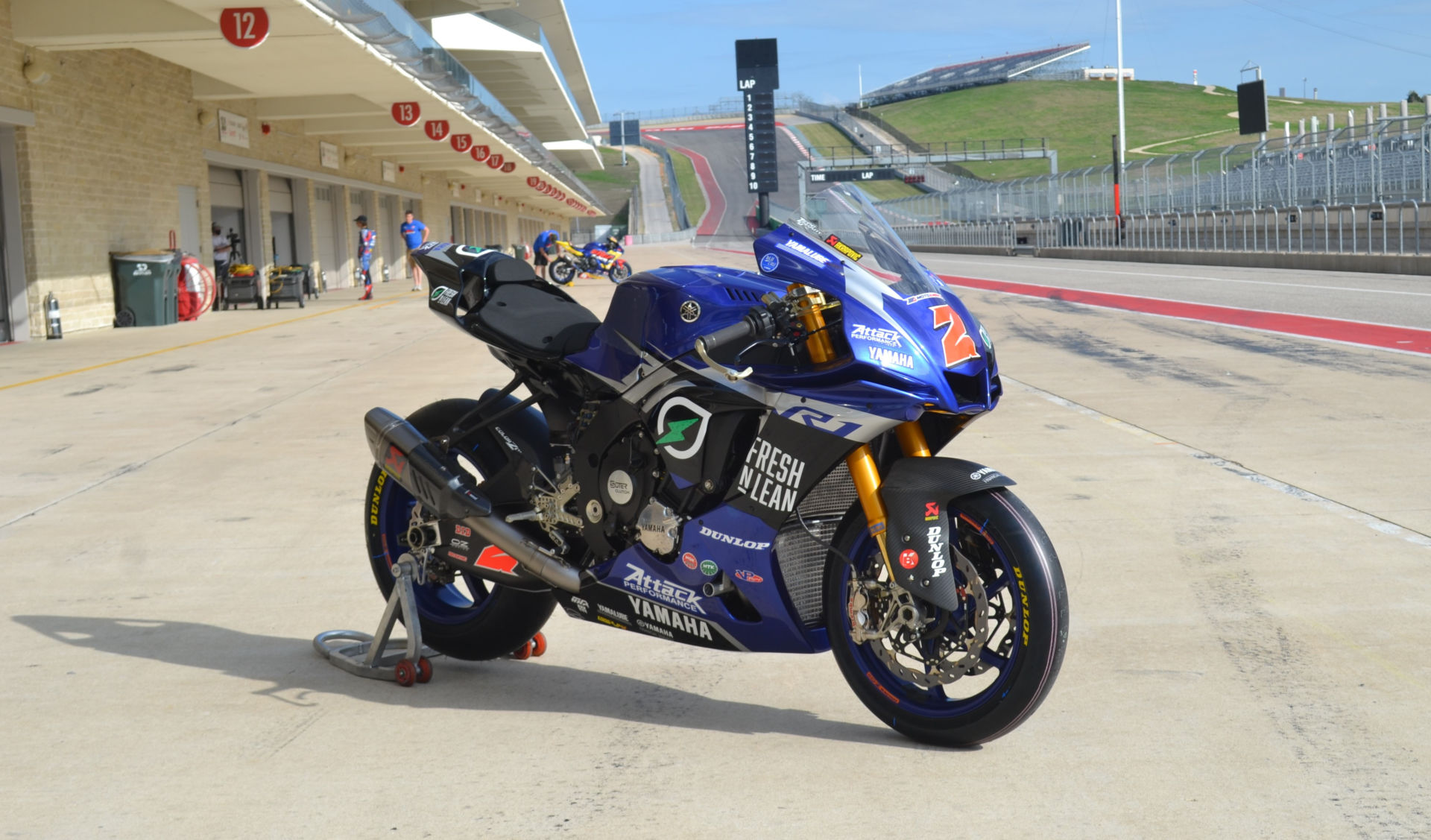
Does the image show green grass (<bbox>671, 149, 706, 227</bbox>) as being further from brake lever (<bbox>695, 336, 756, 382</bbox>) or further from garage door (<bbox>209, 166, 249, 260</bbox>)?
brake lever (<bbox>695, 336, 756, 382</bbox>)

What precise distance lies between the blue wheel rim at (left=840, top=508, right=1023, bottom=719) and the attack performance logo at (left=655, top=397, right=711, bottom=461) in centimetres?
48

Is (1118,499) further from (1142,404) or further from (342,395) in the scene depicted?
(342,395)

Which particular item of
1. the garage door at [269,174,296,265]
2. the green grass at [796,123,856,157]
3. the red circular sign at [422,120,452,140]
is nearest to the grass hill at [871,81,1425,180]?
the green grass at [796,123,856,157]

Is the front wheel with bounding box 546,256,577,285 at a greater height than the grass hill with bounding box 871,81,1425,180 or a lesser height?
lesser

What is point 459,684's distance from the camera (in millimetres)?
3928

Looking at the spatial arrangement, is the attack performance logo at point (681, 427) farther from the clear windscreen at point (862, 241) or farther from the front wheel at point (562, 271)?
the front wheel at point (562, 271)

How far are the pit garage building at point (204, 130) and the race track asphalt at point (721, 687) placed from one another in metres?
11.5

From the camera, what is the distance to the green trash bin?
2045 centimetres

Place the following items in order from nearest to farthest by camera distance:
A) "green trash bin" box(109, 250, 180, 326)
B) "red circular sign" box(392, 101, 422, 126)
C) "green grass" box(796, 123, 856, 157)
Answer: "green trash bin" box(109, 250, 180, 326) < "red circular sign" box(392, 101, 422, 126) < "green grass" box(796, 123, 856, 157)

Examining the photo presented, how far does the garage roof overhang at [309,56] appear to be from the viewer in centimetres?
1733

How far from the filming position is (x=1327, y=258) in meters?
25.5

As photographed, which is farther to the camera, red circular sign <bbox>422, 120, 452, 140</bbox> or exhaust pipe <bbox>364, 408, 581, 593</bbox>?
red circular sign <bbox>422, 120, 452, 140</bbox>

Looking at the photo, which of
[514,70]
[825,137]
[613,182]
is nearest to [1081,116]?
[825,137]

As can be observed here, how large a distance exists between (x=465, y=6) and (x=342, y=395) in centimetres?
3380
